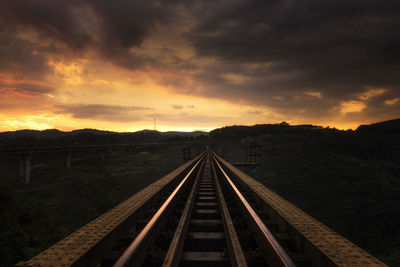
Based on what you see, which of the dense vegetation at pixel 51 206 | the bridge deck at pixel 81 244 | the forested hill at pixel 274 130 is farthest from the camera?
the forested hill at pixel 274 130

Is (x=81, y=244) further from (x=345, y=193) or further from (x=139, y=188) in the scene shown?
(x=345, y=193)

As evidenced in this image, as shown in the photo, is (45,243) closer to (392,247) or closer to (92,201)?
(92,201)

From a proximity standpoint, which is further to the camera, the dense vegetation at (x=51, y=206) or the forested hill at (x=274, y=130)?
the forested hill at (x=274, y=130)

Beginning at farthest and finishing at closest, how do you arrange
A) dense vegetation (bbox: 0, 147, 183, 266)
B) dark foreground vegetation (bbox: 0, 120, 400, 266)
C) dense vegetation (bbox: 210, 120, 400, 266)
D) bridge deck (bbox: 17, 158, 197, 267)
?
dense vegetation (bbox: 210, 120, 400, 266) < dark foreground vegetation (bbox: 0, 120, 400, 266) < dense vegetation (bbox: 0, 147, 183, 266) < bridge deck (bbox: 17, 158, 197, 267)

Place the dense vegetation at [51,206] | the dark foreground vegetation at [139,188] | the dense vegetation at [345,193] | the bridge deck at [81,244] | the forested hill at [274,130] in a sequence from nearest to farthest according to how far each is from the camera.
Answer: the bridge deck at [81,244] → the dense vegetation at [51,206] → the dark foreground vegetation at [139,188] → the dense vegetation at [345,193] → the forested hill at [274,130]

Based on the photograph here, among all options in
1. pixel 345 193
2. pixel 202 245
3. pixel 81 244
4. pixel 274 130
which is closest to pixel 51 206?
pixel 202 245

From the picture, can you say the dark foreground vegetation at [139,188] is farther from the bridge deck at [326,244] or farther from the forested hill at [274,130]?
the forested hill at [274,130]

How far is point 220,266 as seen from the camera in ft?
10.6

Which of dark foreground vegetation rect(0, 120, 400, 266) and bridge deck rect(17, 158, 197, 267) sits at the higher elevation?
bridge deck rect(17, 158, 197, 267)

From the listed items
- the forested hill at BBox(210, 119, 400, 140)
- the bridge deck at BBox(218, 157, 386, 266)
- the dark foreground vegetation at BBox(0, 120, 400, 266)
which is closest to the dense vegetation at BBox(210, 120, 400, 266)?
the dark foreground vegetation at BBox(0, 120, 400, 266)

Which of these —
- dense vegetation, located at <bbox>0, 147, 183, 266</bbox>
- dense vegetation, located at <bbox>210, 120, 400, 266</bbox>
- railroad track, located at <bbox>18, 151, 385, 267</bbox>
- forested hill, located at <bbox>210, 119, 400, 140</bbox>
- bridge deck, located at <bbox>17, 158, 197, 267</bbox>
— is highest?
forested hill, located at <bbox>210, 119, 400, 140</bbox>

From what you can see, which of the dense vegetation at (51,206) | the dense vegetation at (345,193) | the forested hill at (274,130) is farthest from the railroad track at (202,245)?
the forested hill at (274,130)

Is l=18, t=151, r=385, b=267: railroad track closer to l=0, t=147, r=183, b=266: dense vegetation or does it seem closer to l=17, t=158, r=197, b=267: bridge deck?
l=17, t=158, r=197, b=267: bridge deck

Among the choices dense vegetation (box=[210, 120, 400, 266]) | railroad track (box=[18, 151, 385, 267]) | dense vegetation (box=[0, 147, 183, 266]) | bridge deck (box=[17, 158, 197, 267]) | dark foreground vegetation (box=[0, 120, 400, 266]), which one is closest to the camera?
bridge deck (box=[17, 158, 197, 267])
